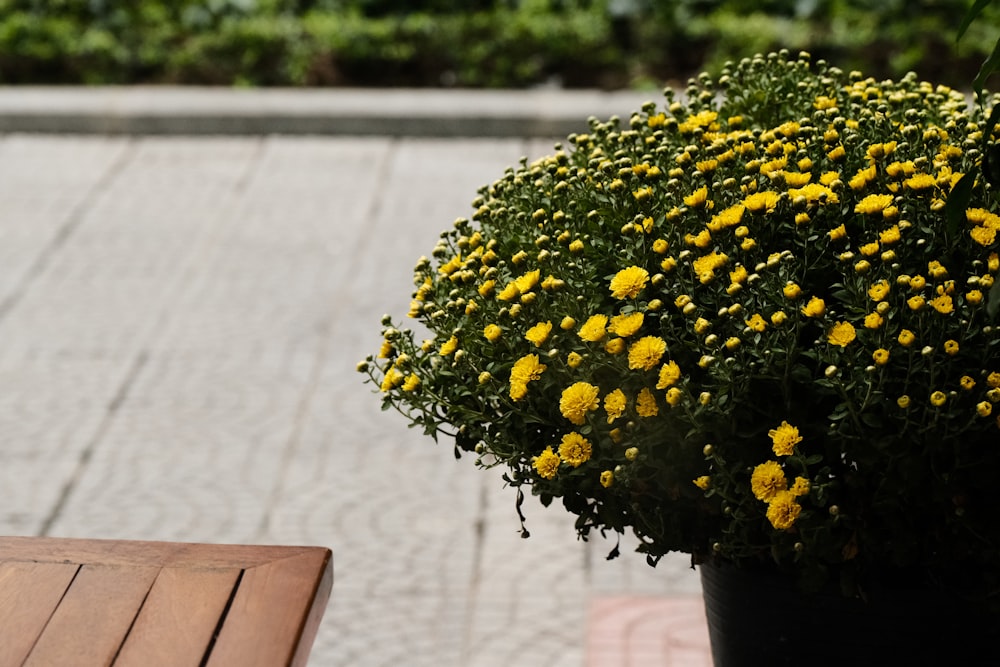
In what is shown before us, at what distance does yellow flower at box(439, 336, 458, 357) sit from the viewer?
2129 mm

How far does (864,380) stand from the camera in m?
1.89

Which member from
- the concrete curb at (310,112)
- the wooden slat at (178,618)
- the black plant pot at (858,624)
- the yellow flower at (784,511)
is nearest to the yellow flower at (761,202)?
the yellow flower at (784,511)

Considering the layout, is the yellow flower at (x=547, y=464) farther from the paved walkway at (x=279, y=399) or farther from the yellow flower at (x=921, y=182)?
the paved walkway at (x=279, y=399)

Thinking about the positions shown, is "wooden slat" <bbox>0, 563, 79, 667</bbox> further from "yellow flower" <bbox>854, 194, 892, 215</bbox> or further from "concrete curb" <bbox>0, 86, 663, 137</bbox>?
"concrete curb" <bbox>0, 86, 663, 137</bbox>

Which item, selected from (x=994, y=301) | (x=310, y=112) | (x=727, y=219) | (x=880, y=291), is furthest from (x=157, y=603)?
(x=310, y=112)

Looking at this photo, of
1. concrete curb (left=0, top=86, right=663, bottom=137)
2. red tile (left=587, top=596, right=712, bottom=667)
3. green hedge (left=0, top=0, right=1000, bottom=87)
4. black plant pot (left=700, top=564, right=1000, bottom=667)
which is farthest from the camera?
green hedge (left=0, top=0, right=1000, bottom=87)

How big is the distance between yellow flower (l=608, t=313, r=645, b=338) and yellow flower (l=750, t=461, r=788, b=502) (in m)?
0.26

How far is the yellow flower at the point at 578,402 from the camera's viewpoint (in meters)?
1.97

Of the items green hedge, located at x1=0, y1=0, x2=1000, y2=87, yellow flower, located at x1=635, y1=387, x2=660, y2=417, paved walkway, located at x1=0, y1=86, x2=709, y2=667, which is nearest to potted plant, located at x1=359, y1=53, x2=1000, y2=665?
yellow flower, located at x1=635, y1=387, x2=660, y2=417

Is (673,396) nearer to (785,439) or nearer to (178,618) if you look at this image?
(785,439)

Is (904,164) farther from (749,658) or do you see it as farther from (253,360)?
(253,360)

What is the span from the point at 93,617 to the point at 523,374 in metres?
0.69

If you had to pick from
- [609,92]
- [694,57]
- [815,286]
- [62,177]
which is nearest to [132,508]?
[815,286]

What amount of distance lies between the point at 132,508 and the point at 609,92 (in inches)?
147
